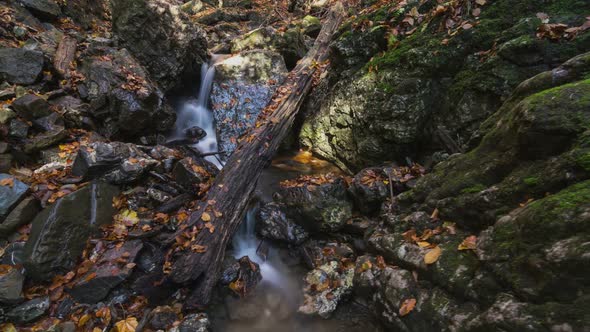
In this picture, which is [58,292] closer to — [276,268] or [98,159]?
[98,159]

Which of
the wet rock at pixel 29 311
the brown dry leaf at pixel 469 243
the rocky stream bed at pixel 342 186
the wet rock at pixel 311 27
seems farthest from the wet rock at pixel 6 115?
the wet rock at pixel 311 27

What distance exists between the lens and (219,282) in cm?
455

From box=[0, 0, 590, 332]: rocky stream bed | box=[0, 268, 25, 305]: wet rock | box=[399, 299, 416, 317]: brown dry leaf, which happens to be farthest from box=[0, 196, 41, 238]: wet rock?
box=[399, 299, 416, 317]: brown dry leaf

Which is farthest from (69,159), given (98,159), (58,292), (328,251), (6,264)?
(328,251)

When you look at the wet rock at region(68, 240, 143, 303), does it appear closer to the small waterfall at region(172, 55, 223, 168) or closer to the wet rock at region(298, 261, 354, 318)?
the wet rock at region(298, 261, 354, 318)

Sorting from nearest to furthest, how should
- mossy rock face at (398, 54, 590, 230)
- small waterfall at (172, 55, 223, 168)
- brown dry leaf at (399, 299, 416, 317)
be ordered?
mossy rock face at (398, 54, 590, 230) < brown dry leaf at (399, 299, 416, 317) < small waterfall at (172, 55, 223, 168)

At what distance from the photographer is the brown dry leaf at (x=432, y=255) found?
3176 millimetres

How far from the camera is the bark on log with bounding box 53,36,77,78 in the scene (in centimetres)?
704

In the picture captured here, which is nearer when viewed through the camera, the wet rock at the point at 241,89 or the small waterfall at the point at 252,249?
the small waterfall at the point at 252,249

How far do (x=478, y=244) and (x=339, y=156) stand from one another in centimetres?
412

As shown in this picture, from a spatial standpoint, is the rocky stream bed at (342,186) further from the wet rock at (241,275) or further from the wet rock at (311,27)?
the wet rock at (311,27)

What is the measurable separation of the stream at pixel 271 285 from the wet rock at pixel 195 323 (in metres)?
0.36

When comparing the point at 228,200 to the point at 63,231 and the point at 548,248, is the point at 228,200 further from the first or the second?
the point at 548,248

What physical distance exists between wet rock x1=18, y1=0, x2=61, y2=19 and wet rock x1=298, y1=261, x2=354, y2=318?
407 inches
